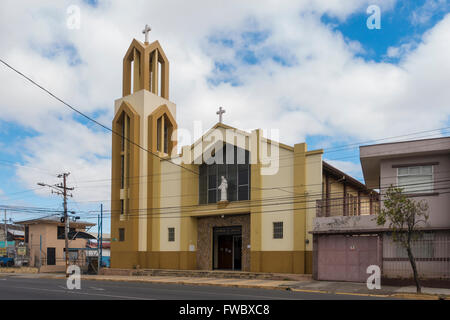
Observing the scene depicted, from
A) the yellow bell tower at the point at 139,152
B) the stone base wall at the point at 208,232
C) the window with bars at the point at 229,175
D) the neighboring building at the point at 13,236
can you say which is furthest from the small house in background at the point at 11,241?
the window with bars at the point at 229,175

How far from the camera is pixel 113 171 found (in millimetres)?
39844

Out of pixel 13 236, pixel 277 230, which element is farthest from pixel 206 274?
pixel 13 236

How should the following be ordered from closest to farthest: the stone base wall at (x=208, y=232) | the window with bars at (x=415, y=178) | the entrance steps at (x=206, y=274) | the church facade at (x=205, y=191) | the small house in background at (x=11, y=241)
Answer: the window with bars at (x=415, y=178) → the entrance steps at (x=206, y=274) → the church facade at (x=205, y=191) → the stone base wall at (x=208, y=232) → the small house in background at (x=11, y=241)

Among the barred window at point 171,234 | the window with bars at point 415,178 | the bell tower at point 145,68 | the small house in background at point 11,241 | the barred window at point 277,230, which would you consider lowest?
the small house in background at point 11,241

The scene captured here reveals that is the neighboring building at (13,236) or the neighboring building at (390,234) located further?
the neighboring building at (13,236)

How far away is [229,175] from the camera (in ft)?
113

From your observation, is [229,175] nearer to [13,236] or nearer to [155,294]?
[155,294]

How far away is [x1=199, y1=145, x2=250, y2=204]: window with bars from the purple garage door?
8.03 metres

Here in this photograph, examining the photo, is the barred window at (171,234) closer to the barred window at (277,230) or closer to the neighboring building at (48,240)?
the barred window at (277,230)

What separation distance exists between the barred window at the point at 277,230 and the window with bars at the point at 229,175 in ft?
10.7

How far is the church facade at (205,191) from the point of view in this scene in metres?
29.7

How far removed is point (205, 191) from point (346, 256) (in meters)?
13.1

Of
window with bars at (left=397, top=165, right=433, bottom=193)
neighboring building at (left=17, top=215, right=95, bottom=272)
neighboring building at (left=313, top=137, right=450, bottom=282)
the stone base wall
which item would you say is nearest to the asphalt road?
neighboring building at (left=313, top=137, right=450, bottom=282)
